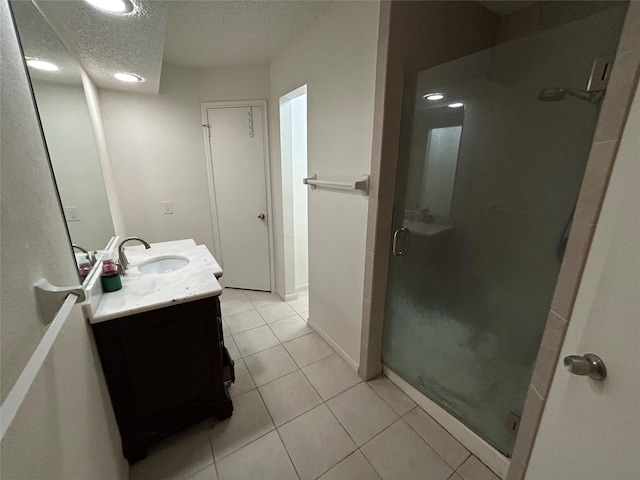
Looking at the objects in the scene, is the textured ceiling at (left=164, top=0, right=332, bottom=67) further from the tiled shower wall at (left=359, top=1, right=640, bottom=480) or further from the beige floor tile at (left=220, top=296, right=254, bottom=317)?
the beige floor tile at (left=220, top=296, right=254, bottom=317)

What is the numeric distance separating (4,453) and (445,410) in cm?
169

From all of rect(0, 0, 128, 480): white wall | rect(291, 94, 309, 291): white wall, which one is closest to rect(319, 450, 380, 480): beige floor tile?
rect(0, 0, 128, 480): white wall

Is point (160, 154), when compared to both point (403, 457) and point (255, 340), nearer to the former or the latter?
point (255, 340)

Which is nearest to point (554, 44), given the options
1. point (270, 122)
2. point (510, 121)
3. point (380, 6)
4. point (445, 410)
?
point (510, 121)

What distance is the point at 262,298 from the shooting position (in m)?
2.83

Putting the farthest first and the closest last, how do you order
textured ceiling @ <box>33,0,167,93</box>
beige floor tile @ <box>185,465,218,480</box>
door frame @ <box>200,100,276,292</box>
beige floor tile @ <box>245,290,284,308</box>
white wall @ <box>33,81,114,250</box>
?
beige floor tile @ <box>245,290,284,308</box>
door frame @ <box>200,100,276,292</box>
beige floor tile @ <box>185,465,218,480</box>
textured ceiling @ <box>33,0,167,93</box>
white wall @ <box>33,81,114,250</box>

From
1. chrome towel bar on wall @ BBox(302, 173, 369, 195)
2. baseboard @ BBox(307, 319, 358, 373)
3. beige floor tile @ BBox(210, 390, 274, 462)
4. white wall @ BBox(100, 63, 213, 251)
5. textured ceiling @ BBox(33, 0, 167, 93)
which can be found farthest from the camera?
white wall @ BBox(100, 63, 213, 251)

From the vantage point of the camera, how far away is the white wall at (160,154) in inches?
86.4

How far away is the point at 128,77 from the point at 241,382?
2.23 m

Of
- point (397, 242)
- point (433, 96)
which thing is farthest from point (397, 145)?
point (397, 242)

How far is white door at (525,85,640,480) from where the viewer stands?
1.84 feet

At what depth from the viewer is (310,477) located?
1197mm

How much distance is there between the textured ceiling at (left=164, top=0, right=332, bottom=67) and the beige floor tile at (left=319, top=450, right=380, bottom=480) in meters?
2.43

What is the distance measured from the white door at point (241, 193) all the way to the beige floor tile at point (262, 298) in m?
0.07
